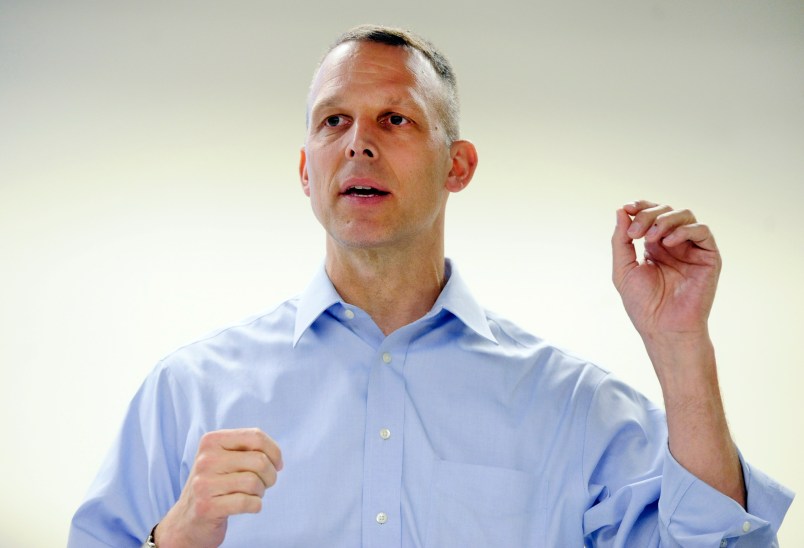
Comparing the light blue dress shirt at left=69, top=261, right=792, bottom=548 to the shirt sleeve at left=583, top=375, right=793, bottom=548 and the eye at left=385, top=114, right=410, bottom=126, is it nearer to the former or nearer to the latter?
the shirt sleeve at left=583, top=375, right=793, bottom=548

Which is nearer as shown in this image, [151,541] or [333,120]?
[151,541]

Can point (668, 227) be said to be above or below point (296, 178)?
below

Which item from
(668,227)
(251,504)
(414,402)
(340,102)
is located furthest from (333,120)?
(251,504)

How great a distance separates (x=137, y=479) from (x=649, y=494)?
877mm

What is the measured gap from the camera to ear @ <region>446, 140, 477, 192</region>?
208 centimetres

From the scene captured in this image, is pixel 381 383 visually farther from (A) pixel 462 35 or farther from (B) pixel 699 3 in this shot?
(B) pixel 699 3

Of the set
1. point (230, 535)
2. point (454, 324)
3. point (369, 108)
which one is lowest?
point (230, 535)

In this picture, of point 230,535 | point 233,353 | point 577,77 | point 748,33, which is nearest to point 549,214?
point 577,77

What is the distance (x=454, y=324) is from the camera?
76.2 inches

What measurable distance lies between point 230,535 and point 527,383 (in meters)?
0.59

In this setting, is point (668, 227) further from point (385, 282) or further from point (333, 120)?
point (333, 120)

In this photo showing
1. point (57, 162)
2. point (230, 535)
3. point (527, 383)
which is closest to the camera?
point (230, 535)

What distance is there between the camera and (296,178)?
2.95 metres

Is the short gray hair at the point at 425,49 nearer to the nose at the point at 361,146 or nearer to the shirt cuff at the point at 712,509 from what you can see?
the nose at the point at 361,146
